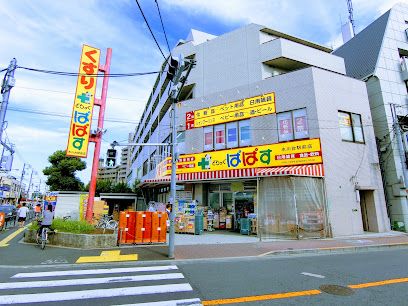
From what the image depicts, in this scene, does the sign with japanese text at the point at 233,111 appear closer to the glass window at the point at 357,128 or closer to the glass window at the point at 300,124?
the glass window at the point at 300,124

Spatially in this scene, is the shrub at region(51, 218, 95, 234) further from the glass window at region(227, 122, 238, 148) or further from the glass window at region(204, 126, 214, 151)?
the glass window at region(227, 122, 238, 148)

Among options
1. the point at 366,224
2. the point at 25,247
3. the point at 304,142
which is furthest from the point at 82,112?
the point at 366,224

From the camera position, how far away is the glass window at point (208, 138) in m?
18.4

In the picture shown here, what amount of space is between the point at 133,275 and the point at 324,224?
10689 mm

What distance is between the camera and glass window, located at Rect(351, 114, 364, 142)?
1672 centimetres

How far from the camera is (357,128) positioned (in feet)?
55.4

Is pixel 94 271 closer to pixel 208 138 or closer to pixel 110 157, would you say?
pixel 110 157

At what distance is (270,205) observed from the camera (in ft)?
46.1

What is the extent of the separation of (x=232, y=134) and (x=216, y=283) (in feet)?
41.1

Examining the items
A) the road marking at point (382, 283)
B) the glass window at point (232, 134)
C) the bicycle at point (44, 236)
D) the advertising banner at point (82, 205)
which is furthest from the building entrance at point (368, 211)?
the advertising banner at point (82, 205)

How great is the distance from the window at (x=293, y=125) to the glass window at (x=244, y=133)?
6.47 ft

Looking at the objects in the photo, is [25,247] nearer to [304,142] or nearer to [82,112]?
[82,112]

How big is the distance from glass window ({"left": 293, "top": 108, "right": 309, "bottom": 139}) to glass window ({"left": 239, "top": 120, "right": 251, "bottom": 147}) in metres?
2.91

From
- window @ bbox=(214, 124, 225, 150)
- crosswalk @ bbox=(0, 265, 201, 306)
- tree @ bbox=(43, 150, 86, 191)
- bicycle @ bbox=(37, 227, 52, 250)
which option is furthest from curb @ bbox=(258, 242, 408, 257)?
tree @ bbox=(43, 150, 86, 191)
